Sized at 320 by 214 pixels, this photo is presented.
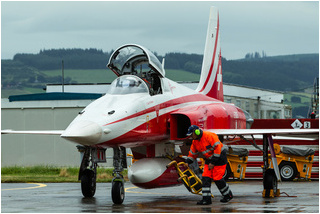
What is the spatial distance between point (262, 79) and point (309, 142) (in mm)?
70404

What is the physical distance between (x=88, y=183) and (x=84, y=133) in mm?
3814

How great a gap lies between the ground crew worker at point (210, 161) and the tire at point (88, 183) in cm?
341

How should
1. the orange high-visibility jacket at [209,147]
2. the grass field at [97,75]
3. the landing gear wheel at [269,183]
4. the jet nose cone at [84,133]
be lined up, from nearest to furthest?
1. the jet nose cone at [84,133]
2. the orange high-visibility jacket at [209,147]
3. the landing gear wheel at [269,183]
4. the grass field at [97,75]

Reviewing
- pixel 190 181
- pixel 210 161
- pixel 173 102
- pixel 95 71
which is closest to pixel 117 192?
pixel 190 181

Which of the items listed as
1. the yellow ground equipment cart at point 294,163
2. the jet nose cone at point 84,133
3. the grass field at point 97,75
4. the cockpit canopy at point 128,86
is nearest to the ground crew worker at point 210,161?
the cockpit canopy at point 128,86

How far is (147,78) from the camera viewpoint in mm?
17234

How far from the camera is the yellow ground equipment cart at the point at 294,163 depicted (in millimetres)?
26922

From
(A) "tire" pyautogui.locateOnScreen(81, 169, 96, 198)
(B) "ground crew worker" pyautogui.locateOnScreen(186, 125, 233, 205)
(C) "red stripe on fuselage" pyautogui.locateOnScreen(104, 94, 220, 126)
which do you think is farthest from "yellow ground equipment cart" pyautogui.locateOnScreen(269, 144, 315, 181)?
(B) "ground crew worker" pyautogui.locateOnScreen(186, 125, 233, 205)

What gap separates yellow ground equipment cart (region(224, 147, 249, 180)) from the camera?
1051 inches

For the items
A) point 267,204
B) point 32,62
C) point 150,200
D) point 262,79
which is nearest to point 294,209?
point 267,204

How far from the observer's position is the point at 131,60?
56.1 feet

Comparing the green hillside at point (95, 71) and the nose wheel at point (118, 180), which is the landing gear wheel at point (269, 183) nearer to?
the nose wheel at point (118, 180)

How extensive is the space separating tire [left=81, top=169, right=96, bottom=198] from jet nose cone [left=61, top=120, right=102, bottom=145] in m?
3.39

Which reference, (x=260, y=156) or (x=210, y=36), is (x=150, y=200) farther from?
(x=260, y=156)
